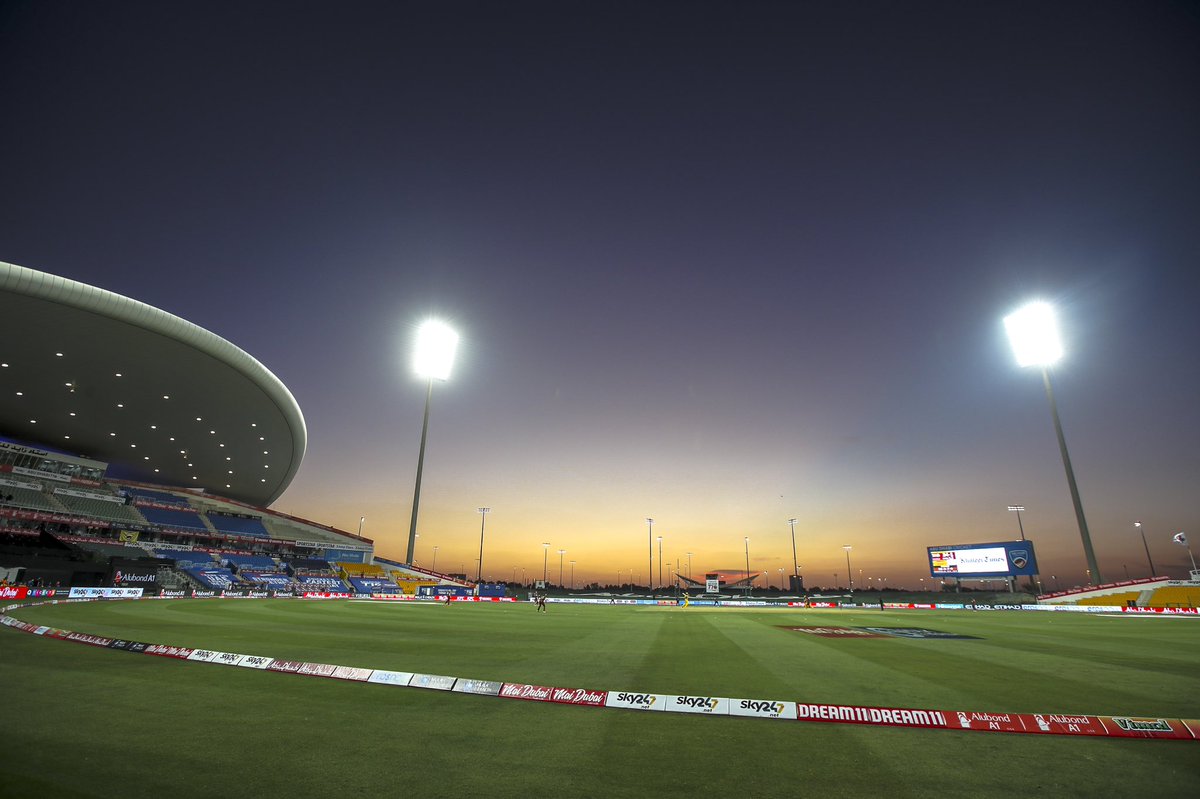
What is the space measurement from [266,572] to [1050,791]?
234ft

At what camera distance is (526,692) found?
333 inches

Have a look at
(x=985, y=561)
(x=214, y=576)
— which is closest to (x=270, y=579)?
(x=214, y=576)

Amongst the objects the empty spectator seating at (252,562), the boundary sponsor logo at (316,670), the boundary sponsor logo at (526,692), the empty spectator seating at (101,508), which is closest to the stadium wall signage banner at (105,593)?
the empty spectator seating at (252,562)

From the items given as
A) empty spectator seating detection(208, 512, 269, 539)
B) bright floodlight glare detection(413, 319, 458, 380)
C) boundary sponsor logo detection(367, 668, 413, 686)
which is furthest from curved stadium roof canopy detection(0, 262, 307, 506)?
boundary sponsor logo detection(367, 668, 413, 686)

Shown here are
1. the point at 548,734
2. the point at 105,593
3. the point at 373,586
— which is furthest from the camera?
the point at 373,586

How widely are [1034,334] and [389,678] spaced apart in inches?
2112

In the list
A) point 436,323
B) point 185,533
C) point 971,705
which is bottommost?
point 971,705

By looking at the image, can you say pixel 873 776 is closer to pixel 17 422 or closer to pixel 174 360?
pixel 174 360

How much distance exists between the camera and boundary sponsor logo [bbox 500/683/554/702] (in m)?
8.26

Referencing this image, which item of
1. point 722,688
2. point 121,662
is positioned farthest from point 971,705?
point 121,662

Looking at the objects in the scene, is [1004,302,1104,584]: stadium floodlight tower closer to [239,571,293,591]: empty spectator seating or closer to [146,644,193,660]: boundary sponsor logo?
[146,644,193,660]: boundary sponsor logo

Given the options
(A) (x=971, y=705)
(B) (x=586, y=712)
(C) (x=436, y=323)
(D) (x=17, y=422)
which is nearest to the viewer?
(B) (x=586, y=712)

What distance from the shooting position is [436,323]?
54.0 m

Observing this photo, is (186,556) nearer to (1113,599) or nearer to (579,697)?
(579,697)
